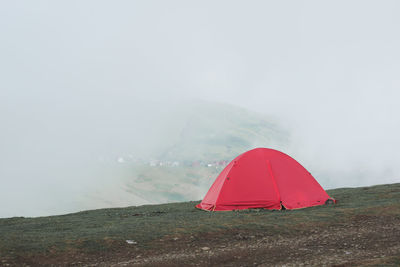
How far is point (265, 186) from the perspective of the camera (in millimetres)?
18062

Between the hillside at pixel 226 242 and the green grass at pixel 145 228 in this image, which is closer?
the hillside at pixel 226 242

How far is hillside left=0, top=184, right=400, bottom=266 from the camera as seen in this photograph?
997 centimetres

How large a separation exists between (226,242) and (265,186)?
21.9 feet

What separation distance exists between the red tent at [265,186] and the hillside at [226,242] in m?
2.78

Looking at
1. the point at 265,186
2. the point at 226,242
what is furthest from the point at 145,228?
the point at 265,186

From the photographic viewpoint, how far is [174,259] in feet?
33.6

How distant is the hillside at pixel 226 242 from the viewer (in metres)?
9.97

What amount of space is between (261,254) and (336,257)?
187 centimetres

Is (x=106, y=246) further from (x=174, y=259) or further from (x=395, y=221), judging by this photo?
(x=395, y=221)

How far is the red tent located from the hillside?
2.78m

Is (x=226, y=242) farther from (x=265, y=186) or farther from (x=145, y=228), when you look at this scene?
(x=265, y=186)

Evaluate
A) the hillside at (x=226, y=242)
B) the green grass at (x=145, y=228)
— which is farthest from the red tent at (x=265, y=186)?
the hillside at (x=226, y=242)

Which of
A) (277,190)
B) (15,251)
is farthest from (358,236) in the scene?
(15,251)

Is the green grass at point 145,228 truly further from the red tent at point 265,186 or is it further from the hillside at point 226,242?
the red tent at point 265,186
